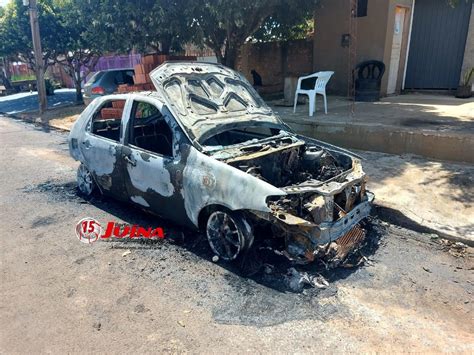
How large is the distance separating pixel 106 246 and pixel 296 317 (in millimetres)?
2284

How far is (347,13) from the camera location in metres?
10.9

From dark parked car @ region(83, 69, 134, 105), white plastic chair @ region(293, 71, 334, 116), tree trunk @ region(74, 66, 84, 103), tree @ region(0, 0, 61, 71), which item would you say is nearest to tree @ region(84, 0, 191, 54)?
dark parked car @ region(83, 69, 134, 105)

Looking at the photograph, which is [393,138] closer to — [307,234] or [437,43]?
[307,234]

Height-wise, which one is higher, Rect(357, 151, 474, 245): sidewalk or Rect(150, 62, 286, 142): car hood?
Rect(150, 62, 286, 142): car hood

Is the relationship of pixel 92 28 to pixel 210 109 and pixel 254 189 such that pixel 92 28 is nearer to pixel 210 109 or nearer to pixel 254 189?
pixel 210 109

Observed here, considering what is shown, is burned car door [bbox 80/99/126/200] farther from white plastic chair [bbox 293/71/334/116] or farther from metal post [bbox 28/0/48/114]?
metal post [bbox 28/0/48/114]

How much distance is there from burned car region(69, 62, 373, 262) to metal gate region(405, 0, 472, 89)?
8.55 meters

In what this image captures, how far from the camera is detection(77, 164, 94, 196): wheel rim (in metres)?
5.39

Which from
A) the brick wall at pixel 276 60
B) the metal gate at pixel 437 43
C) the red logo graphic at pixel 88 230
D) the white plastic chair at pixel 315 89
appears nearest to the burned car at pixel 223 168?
the red logo graphic at pixel 88 230

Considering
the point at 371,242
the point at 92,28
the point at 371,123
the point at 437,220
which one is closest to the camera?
the point at 371,242

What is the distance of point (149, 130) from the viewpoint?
4.97m

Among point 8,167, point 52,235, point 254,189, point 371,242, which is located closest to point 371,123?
point 371,242

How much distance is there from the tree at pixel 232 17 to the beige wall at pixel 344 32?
1.23 metres

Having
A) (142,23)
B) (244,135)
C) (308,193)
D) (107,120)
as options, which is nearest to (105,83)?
(142,23)
